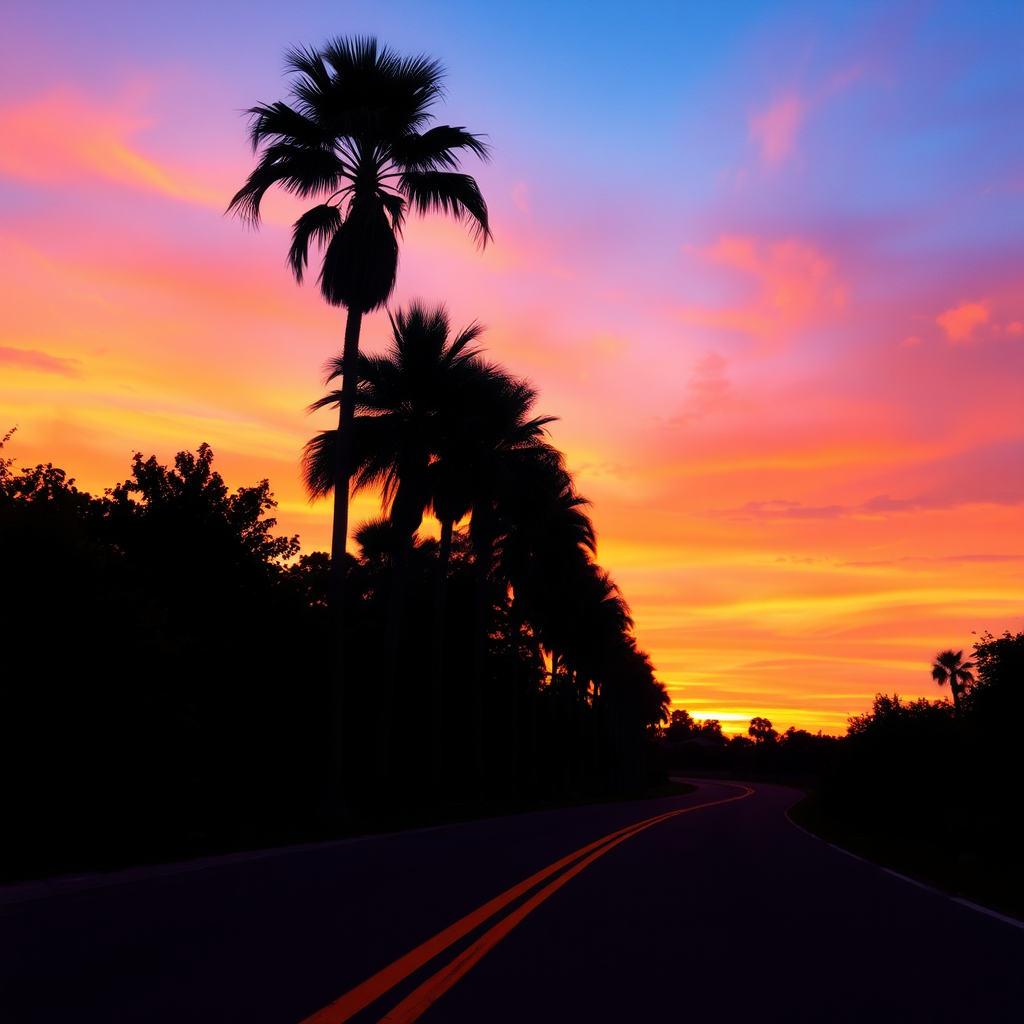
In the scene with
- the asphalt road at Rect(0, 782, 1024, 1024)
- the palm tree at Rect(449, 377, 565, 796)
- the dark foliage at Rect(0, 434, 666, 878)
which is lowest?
the asphalt road at Rect(0, 782, 1024, 1024)

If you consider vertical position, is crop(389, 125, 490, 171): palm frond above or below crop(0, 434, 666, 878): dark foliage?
above

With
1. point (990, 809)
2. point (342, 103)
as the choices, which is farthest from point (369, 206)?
point (990, 809)

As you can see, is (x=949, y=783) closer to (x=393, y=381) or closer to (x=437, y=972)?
(x=393, y=381)

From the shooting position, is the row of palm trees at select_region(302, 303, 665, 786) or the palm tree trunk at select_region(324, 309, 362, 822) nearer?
the palm tree trunk at select_region(324, 309, 362, 822)

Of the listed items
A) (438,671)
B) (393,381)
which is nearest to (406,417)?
(393,381)

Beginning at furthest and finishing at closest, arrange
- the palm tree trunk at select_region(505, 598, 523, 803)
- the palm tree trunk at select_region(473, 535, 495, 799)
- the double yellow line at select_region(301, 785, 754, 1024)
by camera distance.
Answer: the palm tree trunk at select_region(505, 598, 523, 803) → the palm tree trunk at select_region(473, 535, 495, 799) → the double yellow line at select_region(301, 785, 754, 1024)

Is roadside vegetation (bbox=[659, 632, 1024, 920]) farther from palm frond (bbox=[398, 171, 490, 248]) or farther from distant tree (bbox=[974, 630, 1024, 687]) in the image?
palm frond (bbox=[398, 171, 490, 248])

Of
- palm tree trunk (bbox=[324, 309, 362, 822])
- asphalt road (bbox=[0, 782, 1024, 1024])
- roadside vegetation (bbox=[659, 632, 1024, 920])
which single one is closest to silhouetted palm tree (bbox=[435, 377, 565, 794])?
palm tree trunk (bbox=[324, 309, 362, 822])

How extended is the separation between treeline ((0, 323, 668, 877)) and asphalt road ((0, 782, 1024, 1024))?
427cm

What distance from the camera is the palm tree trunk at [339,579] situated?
85.3 ft

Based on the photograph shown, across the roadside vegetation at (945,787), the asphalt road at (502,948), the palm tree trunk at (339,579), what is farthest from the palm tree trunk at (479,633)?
the asphalt road at (502,948)

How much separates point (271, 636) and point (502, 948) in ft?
99.0

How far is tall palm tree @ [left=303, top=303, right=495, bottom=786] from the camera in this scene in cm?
3247

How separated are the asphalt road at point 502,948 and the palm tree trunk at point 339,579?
11356 mm
